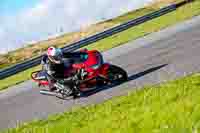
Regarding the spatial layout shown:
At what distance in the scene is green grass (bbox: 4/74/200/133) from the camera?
273 inches

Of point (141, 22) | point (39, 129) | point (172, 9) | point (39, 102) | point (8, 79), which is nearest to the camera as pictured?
point (39, 129)

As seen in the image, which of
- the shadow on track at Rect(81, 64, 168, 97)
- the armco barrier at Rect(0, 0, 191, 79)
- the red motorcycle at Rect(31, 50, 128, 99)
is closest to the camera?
the shadow on track at Rect(81, 64, 168, 97)

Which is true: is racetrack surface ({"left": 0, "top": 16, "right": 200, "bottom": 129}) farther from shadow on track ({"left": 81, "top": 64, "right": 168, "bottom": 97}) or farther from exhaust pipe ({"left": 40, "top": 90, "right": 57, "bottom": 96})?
exhaust pipe ({"left": 40, "top": 90, "right": 57, "bottom": 96})

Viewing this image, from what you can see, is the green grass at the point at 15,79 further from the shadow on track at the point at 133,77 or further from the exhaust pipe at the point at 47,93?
the shadow on track at the point at 133,77

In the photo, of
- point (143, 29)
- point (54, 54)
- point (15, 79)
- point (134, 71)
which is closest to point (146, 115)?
point (54, 54)

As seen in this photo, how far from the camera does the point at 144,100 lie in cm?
920

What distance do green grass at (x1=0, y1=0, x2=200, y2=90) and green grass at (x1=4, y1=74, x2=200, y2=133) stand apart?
425 inches

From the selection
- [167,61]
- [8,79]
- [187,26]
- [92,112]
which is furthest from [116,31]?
[92,112]

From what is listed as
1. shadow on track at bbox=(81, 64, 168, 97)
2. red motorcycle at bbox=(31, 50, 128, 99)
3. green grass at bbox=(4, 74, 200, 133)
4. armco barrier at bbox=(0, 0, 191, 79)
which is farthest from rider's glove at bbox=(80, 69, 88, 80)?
armco barrier at bbox=(0, 0, 191, 79)

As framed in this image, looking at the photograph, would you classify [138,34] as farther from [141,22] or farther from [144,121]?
[144,121]

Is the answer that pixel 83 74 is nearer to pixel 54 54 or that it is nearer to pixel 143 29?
pixel 54 54

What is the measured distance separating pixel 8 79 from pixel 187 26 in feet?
25.8

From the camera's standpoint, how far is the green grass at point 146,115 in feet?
22.7

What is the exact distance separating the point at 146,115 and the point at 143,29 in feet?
59.5
